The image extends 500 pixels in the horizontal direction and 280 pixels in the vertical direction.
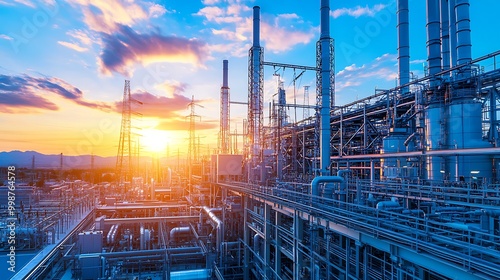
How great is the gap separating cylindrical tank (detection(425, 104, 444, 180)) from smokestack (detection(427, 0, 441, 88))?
7025mm

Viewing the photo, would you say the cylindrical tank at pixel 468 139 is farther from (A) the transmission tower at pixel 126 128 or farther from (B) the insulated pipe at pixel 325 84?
(A) the transmission tower at pixel 126 128

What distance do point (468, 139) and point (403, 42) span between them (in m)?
15.3

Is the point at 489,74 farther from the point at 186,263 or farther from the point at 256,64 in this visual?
the point at 186,263

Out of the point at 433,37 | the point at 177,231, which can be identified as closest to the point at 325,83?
the point at 433,37

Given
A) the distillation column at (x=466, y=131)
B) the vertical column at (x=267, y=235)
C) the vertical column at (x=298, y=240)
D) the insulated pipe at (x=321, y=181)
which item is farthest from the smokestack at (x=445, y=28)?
the vertical column at (x=298, y=240)

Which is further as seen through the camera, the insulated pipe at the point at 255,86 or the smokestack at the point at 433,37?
the insulated pipe at the point at 255,86

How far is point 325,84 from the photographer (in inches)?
882

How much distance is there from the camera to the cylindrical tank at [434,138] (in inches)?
651

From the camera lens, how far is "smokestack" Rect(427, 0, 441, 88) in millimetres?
22547

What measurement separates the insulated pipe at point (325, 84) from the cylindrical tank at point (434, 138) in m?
6.46

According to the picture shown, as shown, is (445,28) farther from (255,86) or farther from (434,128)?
(255,86)

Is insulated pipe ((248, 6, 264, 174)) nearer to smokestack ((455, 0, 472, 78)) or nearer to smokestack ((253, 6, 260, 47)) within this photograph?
smokestack ((253, 6, 260, 47))

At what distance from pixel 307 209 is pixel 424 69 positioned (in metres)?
18.9

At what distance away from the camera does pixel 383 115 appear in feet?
→ 83.3
